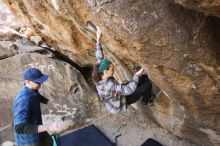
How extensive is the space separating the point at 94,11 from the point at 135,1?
63 cm

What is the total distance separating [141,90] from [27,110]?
2387 millimetres

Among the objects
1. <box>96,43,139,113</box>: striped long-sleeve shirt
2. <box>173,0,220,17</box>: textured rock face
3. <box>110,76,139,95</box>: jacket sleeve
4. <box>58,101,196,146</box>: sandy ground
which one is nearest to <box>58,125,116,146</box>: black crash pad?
<box>58,101,196,146</box>: sandy ground

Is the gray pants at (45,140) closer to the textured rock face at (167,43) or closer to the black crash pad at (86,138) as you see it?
the textured rock face at (167,43)

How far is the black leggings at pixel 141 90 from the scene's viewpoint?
6.55 meters

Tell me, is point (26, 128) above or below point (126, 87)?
below

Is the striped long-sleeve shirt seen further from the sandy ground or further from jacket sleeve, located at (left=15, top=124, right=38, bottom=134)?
the sandy ground

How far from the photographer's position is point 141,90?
6715 millimetres

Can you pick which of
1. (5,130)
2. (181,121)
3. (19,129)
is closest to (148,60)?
(19,129)

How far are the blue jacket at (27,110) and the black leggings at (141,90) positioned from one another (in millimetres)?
1788

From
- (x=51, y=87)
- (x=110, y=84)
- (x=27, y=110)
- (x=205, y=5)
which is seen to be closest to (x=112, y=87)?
(x=110, y=84)

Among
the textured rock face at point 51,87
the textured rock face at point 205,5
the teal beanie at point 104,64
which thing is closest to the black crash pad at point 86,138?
the textured rock face at point 51,87

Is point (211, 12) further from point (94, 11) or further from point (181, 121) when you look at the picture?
point (181, 121)

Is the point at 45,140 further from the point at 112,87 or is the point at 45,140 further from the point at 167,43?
the point at 167,43

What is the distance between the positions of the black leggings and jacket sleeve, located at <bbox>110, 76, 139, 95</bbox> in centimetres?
58
